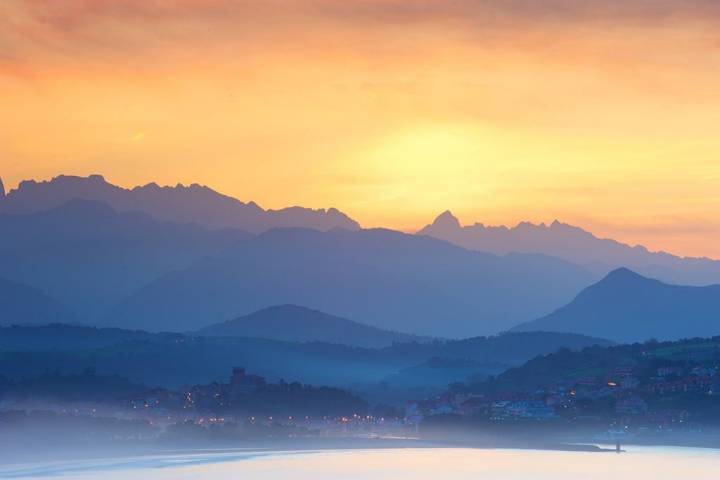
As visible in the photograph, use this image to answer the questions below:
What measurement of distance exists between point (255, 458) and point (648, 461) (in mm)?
46359

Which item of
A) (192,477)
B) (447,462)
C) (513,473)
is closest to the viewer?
(192,477)

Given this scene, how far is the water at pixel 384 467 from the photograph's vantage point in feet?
519

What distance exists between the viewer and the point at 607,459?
623 ft

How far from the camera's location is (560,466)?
175375 millimetres

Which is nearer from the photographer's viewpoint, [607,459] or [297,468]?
[297,468]

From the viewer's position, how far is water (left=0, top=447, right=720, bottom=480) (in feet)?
519

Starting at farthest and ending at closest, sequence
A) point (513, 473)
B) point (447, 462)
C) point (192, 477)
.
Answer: point (447, 462)
point (513, 473)
point (192, 477)

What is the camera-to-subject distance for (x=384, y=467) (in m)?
176

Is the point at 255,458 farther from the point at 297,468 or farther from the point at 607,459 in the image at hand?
the point at 607,459

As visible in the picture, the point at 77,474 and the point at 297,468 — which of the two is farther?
the point at 297,468

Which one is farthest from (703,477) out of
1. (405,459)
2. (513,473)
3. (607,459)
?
(405,459)

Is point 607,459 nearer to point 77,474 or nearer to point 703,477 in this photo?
point 703,477

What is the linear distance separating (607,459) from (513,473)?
2848 cm

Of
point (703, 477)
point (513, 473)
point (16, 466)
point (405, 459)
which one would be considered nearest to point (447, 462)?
point (405, 459)
